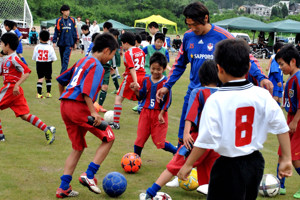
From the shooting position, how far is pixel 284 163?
2951 millimetres

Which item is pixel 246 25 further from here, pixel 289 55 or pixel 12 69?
pixel 289 55

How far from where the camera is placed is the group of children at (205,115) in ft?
9.46

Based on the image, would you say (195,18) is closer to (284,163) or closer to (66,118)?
(66,118)

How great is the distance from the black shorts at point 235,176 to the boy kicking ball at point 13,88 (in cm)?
437

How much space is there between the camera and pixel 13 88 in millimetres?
6699

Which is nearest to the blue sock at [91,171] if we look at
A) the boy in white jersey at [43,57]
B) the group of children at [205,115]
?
the group of children at [205,115]

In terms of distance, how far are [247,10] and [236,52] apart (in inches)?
7132

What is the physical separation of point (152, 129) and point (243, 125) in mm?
3083

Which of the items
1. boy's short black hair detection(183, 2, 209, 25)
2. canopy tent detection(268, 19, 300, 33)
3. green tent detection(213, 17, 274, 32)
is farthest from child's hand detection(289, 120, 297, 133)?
green tent detection(213, 17, 274, 32)

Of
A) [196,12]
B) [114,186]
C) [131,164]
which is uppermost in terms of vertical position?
[196,12]

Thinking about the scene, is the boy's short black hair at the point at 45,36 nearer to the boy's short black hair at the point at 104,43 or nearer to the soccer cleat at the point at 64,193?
the boy's short black hair at the point at 104,43

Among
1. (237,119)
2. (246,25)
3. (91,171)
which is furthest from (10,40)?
(246,25)

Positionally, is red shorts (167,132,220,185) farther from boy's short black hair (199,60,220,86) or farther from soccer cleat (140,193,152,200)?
boy's short black hair (199,60,220,86)

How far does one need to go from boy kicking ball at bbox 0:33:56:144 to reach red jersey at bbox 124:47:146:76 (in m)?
2.13
